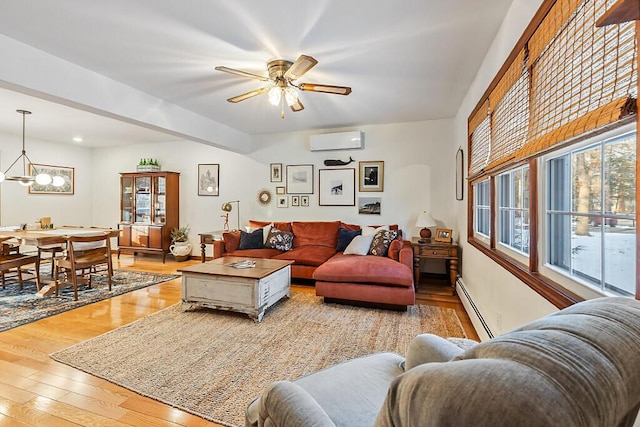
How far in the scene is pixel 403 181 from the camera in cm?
465

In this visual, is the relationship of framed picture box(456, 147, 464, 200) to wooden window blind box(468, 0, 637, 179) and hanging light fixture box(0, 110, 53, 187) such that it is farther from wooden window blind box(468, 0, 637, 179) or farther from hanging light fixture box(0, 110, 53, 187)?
hanging light fixture box(0, 110, 53, 187)

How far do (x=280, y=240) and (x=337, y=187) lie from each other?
131 cm

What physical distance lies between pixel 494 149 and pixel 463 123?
5.06 ft

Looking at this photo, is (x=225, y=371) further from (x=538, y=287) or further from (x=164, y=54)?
(x=164, y=54)

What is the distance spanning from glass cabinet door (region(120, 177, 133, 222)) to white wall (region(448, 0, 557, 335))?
6048mm

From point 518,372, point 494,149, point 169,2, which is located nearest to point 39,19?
point 169,2

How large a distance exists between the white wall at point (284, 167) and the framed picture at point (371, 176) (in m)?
0.08

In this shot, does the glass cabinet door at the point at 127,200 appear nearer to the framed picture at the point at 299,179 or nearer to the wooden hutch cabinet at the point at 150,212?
the wooden hutch cabinet at the point at 150,212

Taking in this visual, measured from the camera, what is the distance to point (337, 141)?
4.77 metres

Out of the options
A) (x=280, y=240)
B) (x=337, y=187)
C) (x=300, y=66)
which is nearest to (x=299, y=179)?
(x=337, y=187)

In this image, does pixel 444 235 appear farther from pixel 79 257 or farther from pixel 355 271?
pixel 79 257

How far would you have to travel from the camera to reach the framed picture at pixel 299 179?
5.11 m

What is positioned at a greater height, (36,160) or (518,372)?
(36,160)

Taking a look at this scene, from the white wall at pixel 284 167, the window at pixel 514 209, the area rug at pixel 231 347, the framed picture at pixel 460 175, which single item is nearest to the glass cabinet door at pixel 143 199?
the white wall at pixel 284 167
